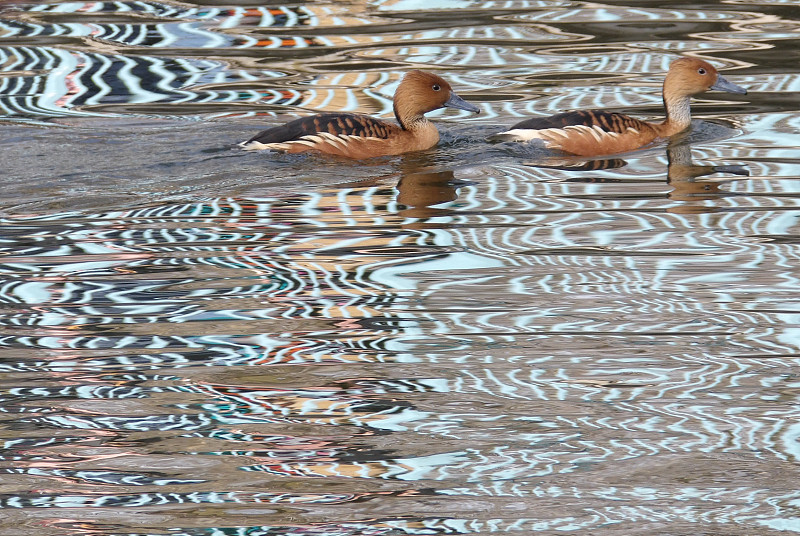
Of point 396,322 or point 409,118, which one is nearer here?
point 396,322

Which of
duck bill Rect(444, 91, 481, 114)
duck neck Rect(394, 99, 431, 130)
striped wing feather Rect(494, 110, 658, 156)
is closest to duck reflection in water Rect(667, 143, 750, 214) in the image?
striped wing feather Rect(494, 110, 658, 156)

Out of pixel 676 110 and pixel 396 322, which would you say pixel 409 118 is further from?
pixel 396 322

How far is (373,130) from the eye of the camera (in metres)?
10.1

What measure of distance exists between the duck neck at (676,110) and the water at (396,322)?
241 millimetres

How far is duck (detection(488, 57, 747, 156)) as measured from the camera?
391 inches

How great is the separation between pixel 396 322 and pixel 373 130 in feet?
13.5

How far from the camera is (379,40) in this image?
14555 mm

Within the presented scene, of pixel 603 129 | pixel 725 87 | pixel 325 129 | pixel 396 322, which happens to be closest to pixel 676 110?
pixel 725 87

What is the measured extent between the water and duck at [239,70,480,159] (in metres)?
0.16

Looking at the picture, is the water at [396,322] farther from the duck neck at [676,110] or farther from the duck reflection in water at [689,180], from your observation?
the duck neck at [676,110]

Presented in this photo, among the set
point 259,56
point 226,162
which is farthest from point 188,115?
point 259,56

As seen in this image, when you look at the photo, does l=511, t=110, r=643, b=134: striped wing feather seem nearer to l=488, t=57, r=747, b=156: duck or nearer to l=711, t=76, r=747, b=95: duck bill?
l=488, t=57, r=747, b=156: duck

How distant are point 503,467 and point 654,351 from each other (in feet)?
4.33

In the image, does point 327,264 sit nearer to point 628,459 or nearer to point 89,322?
point 89,322
